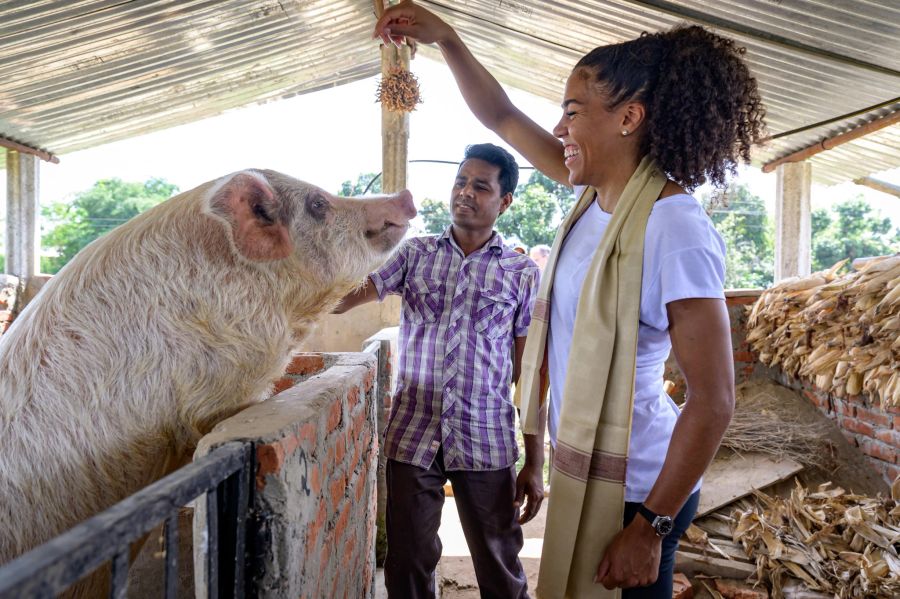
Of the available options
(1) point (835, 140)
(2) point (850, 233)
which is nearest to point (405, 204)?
(1) point (835, 140)

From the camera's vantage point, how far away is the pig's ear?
1.84m

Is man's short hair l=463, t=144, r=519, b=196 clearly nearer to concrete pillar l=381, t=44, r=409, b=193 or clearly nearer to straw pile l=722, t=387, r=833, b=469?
straw pile l=722, t=387, r=833, b=469

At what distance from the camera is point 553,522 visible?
1.77m

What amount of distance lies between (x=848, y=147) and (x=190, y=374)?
896cm

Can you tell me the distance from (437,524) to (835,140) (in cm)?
685

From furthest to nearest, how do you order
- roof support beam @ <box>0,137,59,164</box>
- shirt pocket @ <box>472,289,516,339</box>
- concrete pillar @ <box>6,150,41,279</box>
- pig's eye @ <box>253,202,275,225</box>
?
concrete pillar @ <box>6,150,41,279</box>, roof support beam @ <box>0,137,59,164</box>, shirt pocket @ <box>472,289,516,339</box>, pig's eye @ <box>253,202,275,225</box>

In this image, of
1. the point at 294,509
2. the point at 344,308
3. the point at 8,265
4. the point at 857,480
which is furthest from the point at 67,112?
the point at 857,480

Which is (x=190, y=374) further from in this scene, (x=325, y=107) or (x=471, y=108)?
(x=325, y=107)

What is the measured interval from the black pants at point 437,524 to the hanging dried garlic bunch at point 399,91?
4.19 meters

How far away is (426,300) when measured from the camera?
299 cm

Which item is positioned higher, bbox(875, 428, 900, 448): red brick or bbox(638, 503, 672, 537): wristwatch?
bbox(638, 503, 672, 537): wristwatch

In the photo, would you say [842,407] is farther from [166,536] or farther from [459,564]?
[166,536]

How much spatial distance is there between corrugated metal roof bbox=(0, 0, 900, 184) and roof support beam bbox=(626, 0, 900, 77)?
0.01 metres

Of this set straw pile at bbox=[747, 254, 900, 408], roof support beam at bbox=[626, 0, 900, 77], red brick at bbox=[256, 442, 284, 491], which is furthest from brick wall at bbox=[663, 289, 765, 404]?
red brick at bbox=[256, 442, 284, 491]
